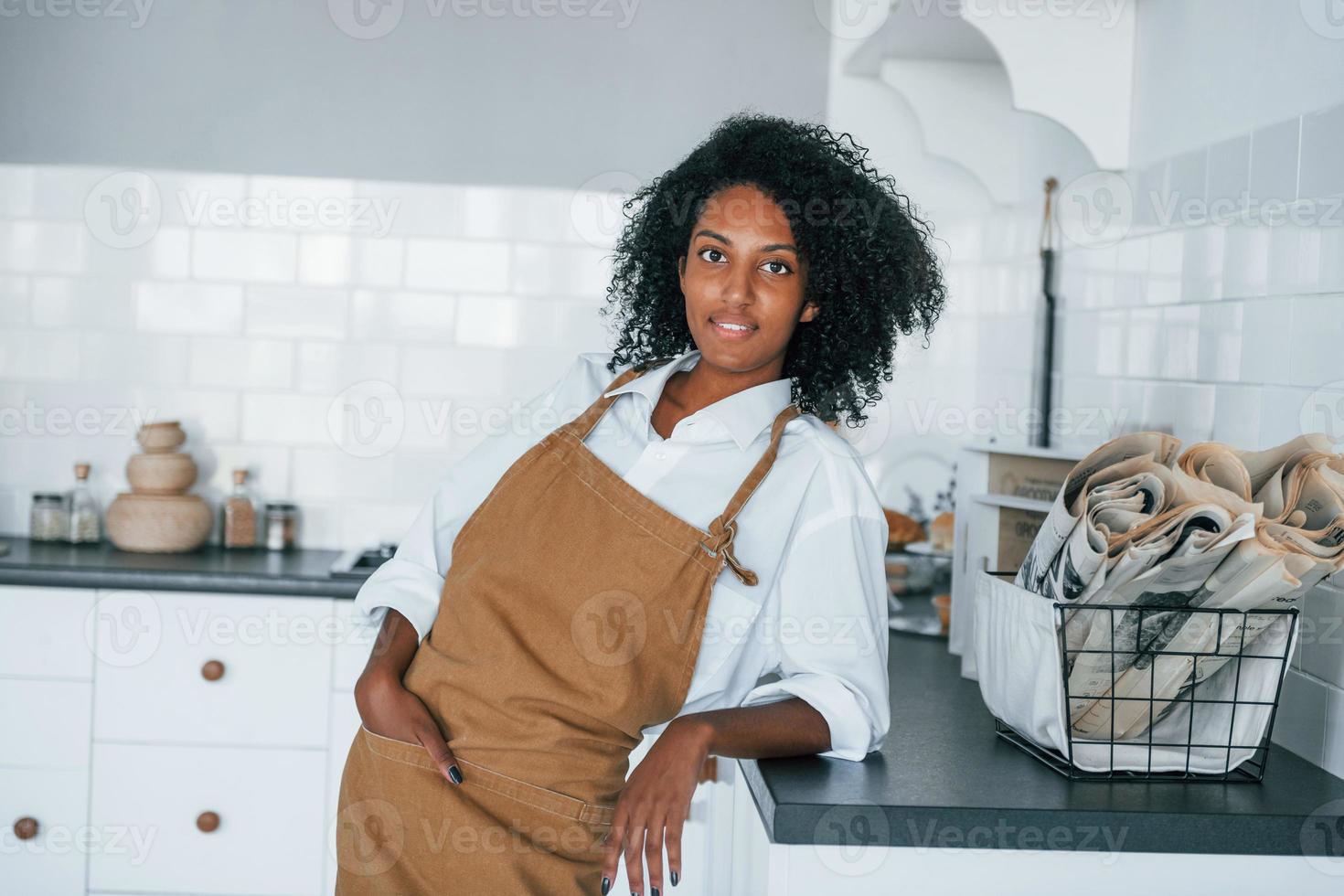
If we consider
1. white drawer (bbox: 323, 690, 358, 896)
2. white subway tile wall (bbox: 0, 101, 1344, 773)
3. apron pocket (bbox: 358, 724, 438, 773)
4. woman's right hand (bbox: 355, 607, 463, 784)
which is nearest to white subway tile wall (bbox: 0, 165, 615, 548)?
white subway tile wall (bbox: 0, 101, 1344, 773)

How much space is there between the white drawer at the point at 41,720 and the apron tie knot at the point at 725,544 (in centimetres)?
147

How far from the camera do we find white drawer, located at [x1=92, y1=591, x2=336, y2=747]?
2.15m

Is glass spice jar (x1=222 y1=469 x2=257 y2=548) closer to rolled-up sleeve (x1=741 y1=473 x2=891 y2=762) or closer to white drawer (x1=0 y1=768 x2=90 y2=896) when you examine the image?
white drawer (x1=0 y1=768 x2=90 y2=896)

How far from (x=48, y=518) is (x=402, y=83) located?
115cm

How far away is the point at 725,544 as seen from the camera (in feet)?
3.94

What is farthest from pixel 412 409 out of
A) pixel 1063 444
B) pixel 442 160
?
pixel 1063 444

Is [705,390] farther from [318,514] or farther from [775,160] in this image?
[318,514]

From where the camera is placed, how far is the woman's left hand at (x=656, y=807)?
3.45ft

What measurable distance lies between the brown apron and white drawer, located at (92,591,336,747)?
93 cm

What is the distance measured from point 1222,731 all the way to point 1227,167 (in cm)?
74

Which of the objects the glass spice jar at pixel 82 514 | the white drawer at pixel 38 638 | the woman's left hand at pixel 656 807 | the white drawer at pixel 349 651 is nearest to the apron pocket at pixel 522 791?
the woman's left hand at pixel 656 807

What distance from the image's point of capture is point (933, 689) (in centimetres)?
153

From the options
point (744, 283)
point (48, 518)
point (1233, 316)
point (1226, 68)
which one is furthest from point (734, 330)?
point (48, 518)

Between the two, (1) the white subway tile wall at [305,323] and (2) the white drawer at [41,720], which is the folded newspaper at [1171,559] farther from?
(2) the white drawer at [41,720]
